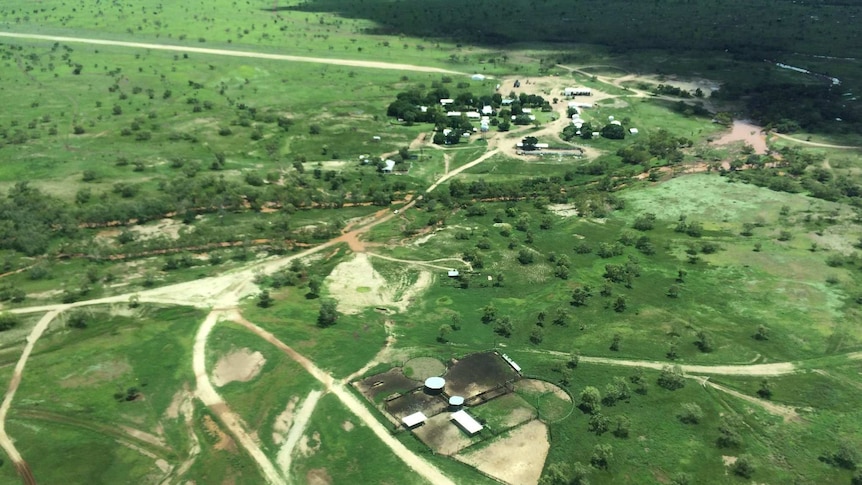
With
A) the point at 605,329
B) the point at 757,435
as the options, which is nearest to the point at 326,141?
the point at 605,329

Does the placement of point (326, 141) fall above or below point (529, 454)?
above

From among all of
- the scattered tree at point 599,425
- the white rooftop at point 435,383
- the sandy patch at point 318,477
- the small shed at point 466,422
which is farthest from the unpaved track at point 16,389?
the scattered tree at point 599,425

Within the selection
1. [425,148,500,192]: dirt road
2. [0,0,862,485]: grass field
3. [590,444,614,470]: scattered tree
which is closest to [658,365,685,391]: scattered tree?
[0,0,862,485]: grass field

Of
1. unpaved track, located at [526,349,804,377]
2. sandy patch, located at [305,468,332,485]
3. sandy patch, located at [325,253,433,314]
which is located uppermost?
sandy patch, located at [325,253,433,314]

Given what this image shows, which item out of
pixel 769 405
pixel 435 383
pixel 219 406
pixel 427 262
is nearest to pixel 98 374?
pixel 219 406

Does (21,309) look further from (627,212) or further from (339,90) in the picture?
(339,90)

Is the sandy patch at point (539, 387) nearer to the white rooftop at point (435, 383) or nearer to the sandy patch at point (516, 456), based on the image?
the sandy patch at point (516, 456)

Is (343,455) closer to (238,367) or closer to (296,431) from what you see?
(296,431)

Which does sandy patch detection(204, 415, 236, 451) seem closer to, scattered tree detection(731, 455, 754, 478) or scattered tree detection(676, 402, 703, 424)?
scattered tree detection(676, 402, 703, 424)
